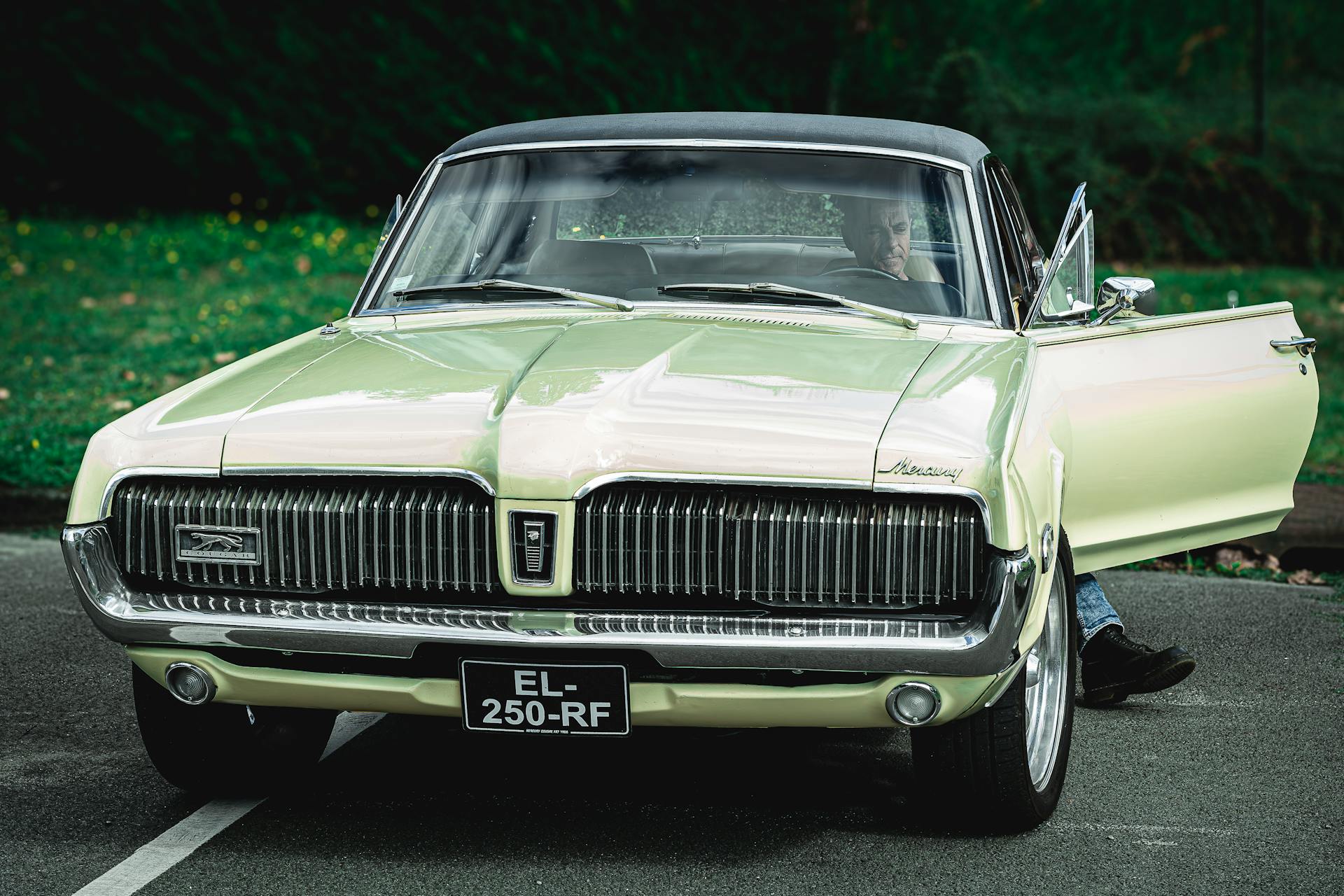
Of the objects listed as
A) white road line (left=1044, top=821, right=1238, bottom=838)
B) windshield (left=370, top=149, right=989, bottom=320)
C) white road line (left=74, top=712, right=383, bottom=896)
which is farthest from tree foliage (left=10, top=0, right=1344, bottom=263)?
white road line (left=74, top=712, right=383, bottom=896)

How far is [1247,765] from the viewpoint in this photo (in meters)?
4.78

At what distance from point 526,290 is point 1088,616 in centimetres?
205

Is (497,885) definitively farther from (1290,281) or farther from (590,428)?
(1290,281)

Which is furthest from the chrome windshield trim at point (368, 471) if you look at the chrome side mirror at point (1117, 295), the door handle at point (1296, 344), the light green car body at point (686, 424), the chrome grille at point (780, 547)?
the door handle at point (1296, 344)

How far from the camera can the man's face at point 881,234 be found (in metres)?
5.02

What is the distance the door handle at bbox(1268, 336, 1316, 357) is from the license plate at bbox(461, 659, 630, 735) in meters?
2.74

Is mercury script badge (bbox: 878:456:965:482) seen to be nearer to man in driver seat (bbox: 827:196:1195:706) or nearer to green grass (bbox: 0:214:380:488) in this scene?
man in driver seat (bbox: 827:196:1195:706)

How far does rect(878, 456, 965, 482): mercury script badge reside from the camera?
11.8ft

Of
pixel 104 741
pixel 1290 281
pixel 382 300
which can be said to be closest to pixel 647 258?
pixel 382 300

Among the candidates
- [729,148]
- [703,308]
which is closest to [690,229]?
[729,148]

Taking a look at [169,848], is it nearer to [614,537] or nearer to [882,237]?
[614,537]

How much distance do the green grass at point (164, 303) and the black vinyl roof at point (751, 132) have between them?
4159 mm

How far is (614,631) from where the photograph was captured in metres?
3.66

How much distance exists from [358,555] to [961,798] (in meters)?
1.55
